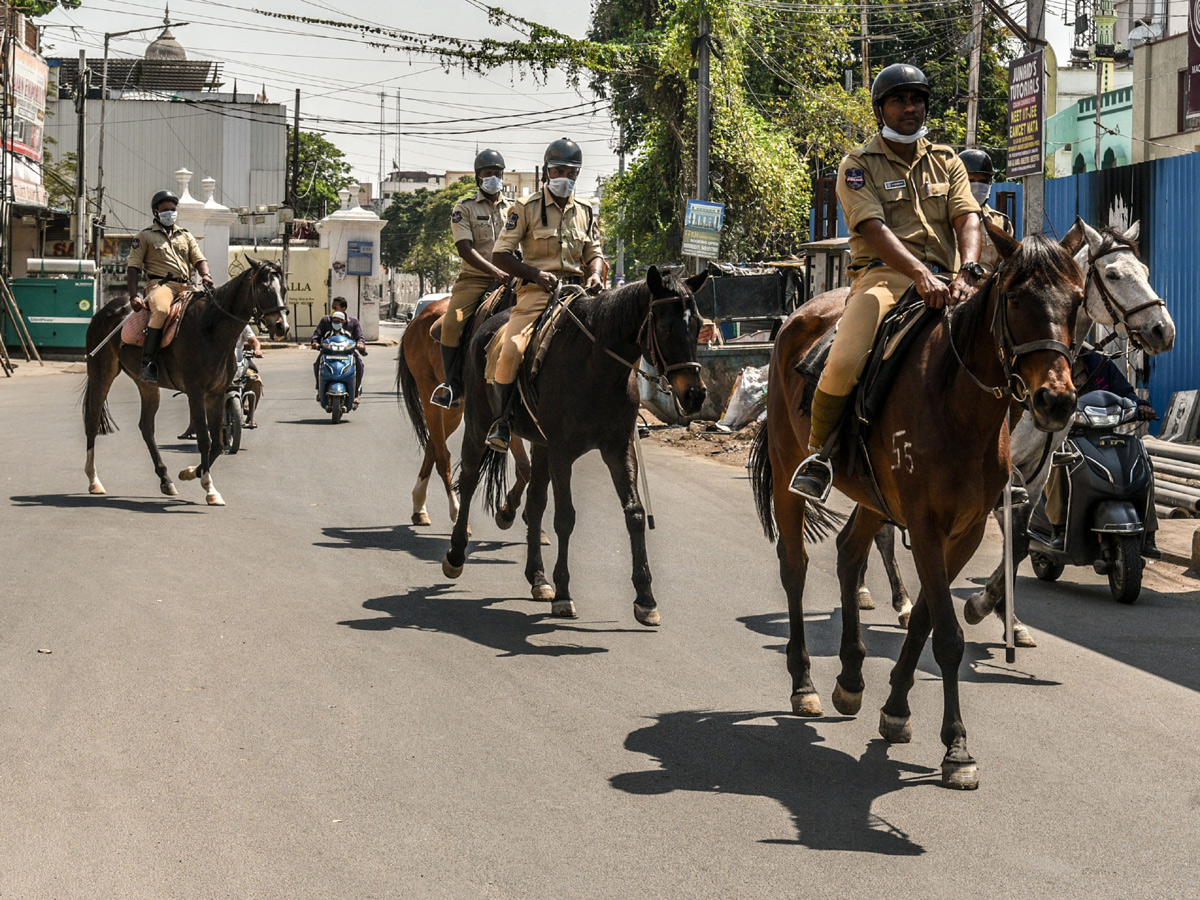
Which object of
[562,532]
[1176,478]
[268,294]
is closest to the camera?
[562,532]

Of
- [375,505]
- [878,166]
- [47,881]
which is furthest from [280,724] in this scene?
[375,505]

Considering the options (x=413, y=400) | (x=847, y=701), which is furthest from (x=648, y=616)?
(x=413, y=400)

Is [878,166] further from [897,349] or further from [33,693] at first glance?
[33,693]

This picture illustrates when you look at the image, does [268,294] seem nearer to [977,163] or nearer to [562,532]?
[562,532]

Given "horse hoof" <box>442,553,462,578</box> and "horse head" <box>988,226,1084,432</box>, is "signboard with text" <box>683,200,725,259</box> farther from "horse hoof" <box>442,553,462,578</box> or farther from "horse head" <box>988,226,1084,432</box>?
"horse head" <box>988,226,1084,432</box>

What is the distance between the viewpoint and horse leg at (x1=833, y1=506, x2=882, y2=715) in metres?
6.03

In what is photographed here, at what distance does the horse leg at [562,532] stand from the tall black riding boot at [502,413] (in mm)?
718

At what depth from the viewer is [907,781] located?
5.25m

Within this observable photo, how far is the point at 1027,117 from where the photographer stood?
51.2 feet

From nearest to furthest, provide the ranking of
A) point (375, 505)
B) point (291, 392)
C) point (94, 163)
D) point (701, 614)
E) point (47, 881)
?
1. point (47, 881)
2. point (701, 614)
3. point (375, 505)
4. point (291, 392)
5. point (94, 163)

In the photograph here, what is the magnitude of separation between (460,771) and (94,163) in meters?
62.6

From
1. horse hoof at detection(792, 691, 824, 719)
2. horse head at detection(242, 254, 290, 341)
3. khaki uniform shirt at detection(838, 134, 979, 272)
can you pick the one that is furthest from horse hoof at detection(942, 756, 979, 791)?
horse head at detection(242, 254, 290, 341)

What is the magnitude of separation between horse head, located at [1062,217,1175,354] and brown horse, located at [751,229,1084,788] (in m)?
2.13

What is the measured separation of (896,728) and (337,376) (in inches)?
652
